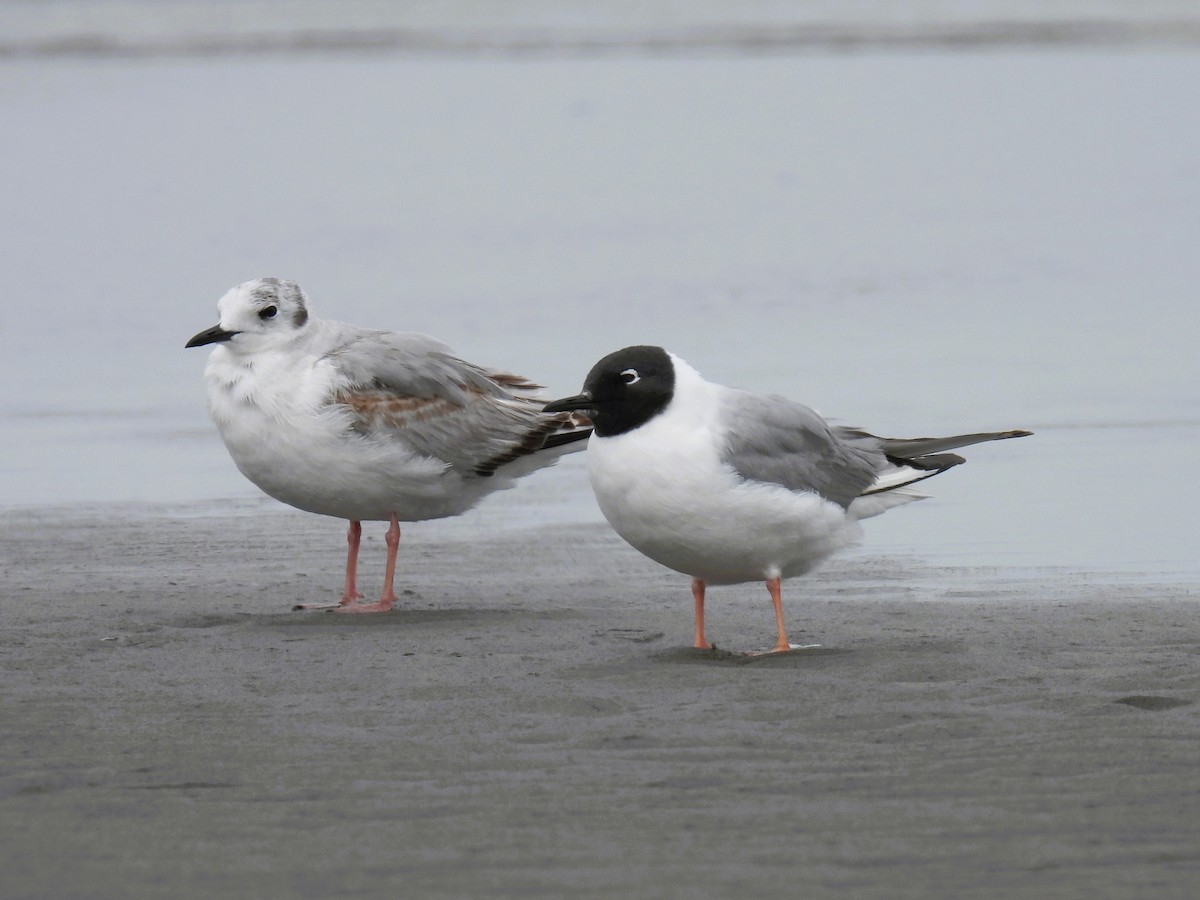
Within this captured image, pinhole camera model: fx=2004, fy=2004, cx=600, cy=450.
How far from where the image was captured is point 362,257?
17.0 metres

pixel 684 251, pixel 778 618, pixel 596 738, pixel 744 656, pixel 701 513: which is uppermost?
pixel 684 251

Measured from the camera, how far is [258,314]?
26.9 feet

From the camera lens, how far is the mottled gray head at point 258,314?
8172 mm

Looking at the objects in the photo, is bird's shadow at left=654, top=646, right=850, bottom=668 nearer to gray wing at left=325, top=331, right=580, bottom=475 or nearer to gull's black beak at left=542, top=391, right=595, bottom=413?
gull's black beak at left=542, top=391, right=595, bottom=413

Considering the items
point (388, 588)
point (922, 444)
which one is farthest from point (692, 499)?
point (388, 588)

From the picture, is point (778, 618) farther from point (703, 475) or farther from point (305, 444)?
point (305, 444)

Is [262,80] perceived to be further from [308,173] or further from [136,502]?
[136,502]

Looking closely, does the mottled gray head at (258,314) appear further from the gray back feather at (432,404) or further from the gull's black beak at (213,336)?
the gray back feather at (432,404)

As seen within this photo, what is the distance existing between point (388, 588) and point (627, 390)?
1.64 m

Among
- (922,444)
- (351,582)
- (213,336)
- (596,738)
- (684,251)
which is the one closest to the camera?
(596,738)

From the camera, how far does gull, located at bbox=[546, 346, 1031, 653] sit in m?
6.63

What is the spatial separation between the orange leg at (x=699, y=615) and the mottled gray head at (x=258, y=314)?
2.27 meters

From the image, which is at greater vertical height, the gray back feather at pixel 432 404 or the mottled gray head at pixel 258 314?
the mottled gray head at pixel 258 314

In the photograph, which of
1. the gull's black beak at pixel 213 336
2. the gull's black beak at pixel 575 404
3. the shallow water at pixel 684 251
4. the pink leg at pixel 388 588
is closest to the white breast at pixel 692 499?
the gull's black beak at pixel 575 404
